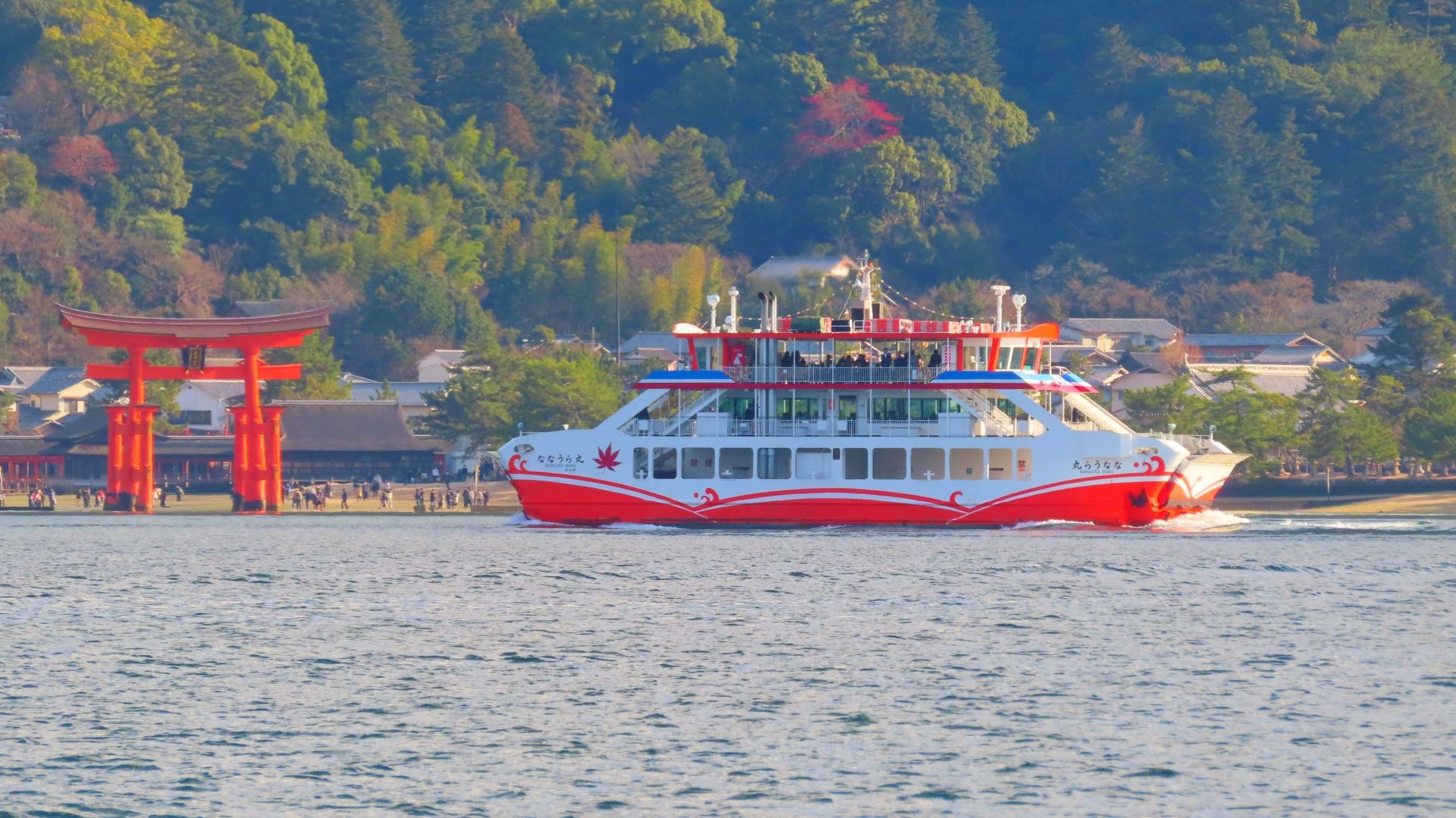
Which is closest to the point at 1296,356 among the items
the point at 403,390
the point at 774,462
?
the point at 403,390

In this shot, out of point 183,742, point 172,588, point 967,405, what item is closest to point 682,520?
point 967,405

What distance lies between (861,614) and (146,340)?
128 feet

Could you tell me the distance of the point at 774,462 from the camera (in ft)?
200

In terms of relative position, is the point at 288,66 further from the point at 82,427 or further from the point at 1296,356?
the point at 1296,356

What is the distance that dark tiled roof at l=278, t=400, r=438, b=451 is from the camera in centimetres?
8850

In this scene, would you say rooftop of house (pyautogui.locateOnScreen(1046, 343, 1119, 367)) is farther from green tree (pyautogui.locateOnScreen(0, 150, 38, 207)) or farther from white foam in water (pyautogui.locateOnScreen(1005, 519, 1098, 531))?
green tree (pyautogui.locateOnScreen(0, 150, 38, 207))

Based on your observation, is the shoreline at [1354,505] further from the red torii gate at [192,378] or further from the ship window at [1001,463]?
the red torii gate at [192,378]

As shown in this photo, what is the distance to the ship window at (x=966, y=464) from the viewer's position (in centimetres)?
6088

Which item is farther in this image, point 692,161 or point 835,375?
point 692,161

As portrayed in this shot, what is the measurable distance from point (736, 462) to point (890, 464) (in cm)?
411

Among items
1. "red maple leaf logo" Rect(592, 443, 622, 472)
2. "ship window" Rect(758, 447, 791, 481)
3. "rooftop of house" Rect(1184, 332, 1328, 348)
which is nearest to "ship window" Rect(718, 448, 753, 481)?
"ship window" Rect(758, 447, 791, 481)

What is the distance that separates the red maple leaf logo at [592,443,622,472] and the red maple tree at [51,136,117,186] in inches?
2712

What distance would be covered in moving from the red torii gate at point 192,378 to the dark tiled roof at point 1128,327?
159ft

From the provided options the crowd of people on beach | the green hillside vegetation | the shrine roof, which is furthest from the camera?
the green hillside vegetation
